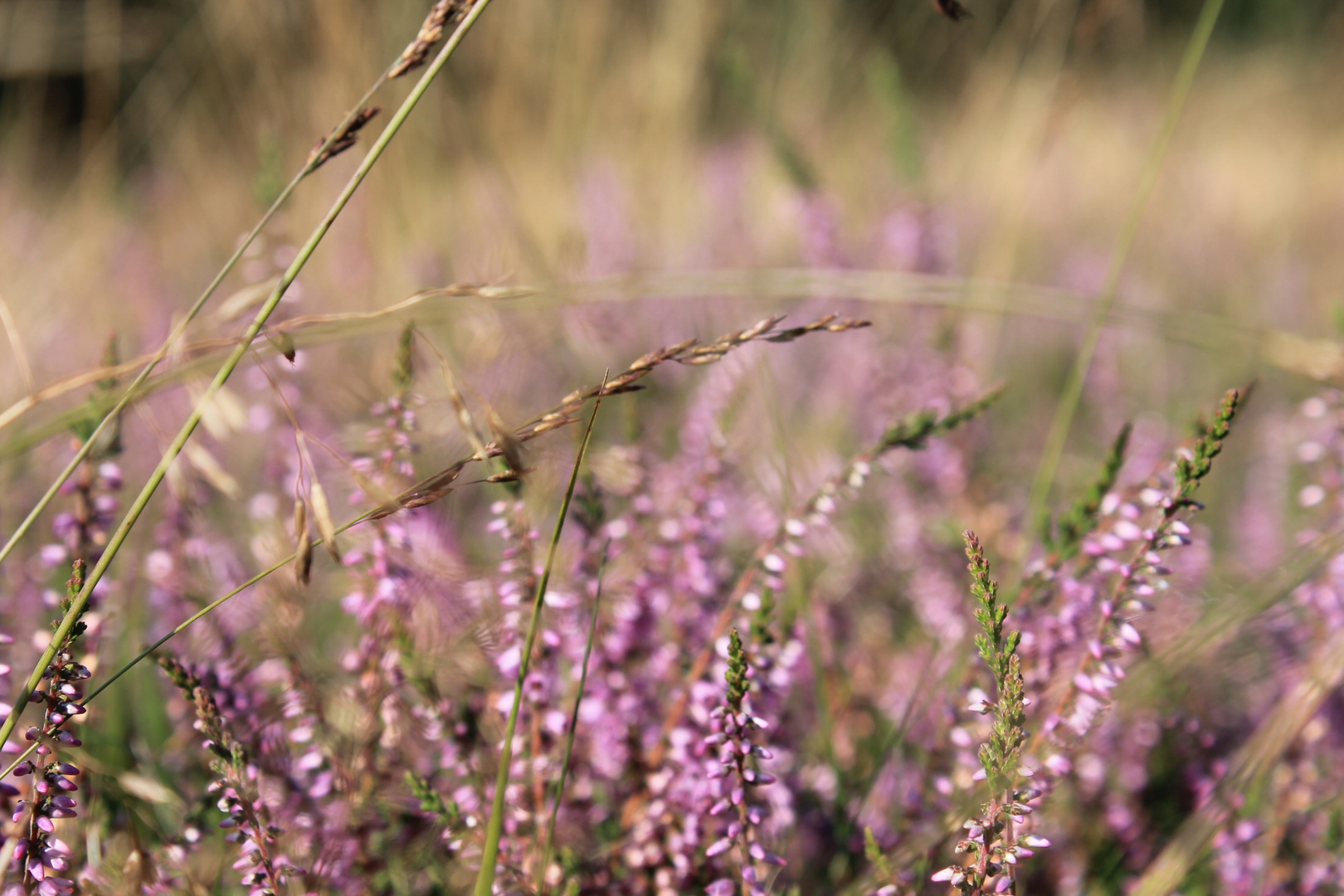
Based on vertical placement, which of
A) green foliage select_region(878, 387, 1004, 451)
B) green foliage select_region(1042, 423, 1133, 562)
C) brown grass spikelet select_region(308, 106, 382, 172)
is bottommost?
green foliage select_region(1042, 423, 1133, 562)

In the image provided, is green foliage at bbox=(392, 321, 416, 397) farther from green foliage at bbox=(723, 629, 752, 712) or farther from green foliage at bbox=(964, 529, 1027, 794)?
green foliage at bbox=(964, 529, 1027, 794)

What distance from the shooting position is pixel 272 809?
3.99 ft

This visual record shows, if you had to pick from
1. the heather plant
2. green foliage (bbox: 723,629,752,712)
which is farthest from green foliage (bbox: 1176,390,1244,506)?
green foliage (bbox: 723,629,752,712)

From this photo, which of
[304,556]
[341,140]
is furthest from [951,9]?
[304,556]

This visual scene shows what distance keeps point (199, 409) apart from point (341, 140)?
369 mm

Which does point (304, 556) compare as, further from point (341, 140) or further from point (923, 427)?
point (923, 427)

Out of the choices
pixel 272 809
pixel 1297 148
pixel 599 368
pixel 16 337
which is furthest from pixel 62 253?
pixel 1297 148

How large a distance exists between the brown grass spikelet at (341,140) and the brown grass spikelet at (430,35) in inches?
2.4

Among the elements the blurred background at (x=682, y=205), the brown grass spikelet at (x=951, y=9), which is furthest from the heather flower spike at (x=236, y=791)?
the brown grass spikelet at (x=951, y=9)

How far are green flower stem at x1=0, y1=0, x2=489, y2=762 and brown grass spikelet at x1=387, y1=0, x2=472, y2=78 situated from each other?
2 cm

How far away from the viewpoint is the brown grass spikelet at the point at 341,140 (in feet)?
3.63

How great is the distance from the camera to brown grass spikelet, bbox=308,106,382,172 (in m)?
1.11

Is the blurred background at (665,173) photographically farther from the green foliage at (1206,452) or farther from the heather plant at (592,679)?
the green foliage at (1206,452)

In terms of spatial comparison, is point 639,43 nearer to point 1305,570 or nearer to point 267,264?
point 267,264
